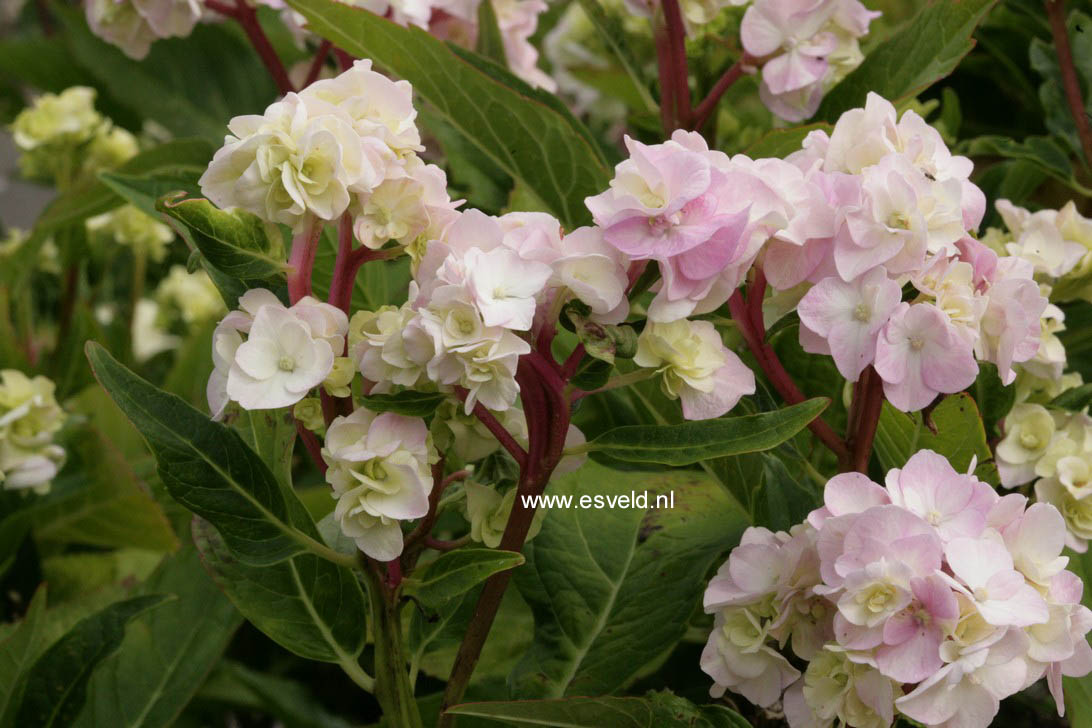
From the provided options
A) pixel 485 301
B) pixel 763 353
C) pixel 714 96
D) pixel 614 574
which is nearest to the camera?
pixel 485 301

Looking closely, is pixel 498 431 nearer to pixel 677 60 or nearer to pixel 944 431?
pixel 944 431

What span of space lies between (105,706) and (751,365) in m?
0.41

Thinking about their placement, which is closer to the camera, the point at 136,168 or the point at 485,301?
the point at 485,301

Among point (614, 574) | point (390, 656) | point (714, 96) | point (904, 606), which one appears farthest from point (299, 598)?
point (714, 96)

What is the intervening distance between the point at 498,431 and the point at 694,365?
78 mm

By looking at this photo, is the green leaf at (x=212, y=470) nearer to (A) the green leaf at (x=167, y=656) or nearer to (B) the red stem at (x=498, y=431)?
(B) the red stem at (x=498, y=431)

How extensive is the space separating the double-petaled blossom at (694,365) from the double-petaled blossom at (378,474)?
0.29 feet

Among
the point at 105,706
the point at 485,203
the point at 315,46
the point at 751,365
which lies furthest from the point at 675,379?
the point at 315,46

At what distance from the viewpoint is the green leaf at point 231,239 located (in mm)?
405

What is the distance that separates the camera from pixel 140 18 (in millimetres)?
794

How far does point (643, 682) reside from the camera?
28.1 inches

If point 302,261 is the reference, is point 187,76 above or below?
below

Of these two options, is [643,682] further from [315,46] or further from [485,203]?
[315,46]

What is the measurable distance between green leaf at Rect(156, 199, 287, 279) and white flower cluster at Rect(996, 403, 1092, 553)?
0.36 m
